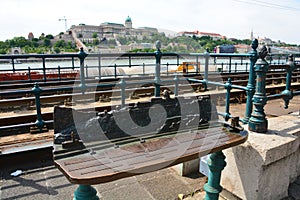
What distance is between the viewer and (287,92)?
337 centimetres

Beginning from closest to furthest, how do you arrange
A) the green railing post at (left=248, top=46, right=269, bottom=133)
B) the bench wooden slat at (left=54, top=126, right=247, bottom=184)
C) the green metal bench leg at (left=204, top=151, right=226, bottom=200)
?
the bench wooden slat at (left=54, top=126, right=247, bottom=184), the green metal bench leg at (left=204, top=151, right=226, bottom=200), the green railing post at (left=248, top=46, right=269, bottom=133)

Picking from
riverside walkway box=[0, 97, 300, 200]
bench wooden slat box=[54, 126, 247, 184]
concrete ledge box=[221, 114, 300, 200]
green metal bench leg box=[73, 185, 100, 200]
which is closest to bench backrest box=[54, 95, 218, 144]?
bench wooden slat box=[54, 126, 247, 184]

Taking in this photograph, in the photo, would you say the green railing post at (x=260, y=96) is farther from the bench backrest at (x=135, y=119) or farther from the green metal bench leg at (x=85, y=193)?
the green metal bench leg at (x=85, y=193)

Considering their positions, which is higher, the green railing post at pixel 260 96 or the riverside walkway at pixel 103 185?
the green railing post at pixel 260 96

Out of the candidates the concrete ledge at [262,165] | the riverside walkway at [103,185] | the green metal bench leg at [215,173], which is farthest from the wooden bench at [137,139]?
the riverside walkway at [103,185]

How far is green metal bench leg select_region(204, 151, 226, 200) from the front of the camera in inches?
89.7

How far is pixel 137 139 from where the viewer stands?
6.37 feet

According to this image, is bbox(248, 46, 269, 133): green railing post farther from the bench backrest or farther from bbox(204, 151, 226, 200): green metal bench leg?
bbox(204, 151, 226, 200): green metal bench leg

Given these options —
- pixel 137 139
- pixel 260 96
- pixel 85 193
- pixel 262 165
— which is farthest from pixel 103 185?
pixel 260 96

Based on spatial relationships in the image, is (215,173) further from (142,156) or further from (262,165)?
(142,156)

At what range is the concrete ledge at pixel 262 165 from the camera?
92.4 inches

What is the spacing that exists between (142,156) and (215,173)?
0.97 metres

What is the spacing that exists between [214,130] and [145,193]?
3.46 ft

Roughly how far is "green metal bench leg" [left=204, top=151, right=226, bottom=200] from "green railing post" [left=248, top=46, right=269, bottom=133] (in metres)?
0.69
